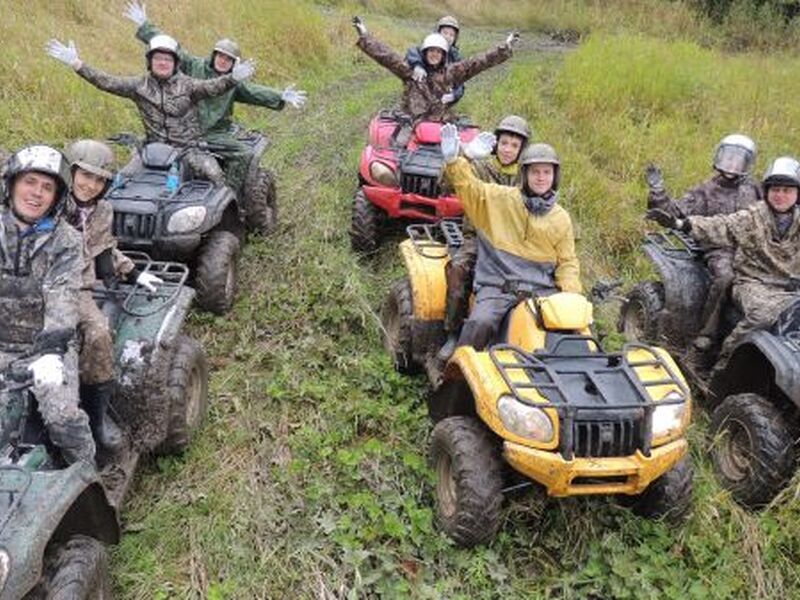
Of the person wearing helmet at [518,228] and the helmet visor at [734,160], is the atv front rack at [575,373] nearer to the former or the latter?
the person wearing helmet at [518,228]

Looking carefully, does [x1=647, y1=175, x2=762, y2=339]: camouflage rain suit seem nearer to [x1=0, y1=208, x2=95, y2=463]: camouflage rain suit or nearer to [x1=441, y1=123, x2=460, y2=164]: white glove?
[x1=441, y1=123, x2=460, y2=164]: white glove

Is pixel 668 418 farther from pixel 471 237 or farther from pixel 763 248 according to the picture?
pixel 763 248

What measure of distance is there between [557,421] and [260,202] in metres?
4.05

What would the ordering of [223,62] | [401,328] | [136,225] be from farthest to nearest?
[223,62] → [136,225] → [401,328]

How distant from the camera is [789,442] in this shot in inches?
171

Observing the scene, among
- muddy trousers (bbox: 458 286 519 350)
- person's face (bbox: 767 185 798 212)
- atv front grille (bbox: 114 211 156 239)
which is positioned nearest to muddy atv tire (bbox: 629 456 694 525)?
muddy trousers (bbox: 458 286 519 350)

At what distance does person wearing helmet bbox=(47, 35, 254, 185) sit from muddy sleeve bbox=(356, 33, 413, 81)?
1471 millimetres

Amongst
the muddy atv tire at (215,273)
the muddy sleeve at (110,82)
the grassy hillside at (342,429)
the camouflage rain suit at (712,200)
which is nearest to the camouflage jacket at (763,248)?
the camouflage rain suit at (712,200)

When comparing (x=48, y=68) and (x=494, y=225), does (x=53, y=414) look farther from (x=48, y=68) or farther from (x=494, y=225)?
(x=48, y=68)

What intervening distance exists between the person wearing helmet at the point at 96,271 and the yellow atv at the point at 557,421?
1459 millimetres

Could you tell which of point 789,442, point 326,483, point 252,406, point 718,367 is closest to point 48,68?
point 252,406

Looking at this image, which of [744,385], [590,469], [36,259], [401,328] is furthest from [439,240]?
[36,259]

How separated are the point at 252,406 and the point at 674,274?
282 cm

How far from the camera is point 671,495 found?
3893 millimetres
